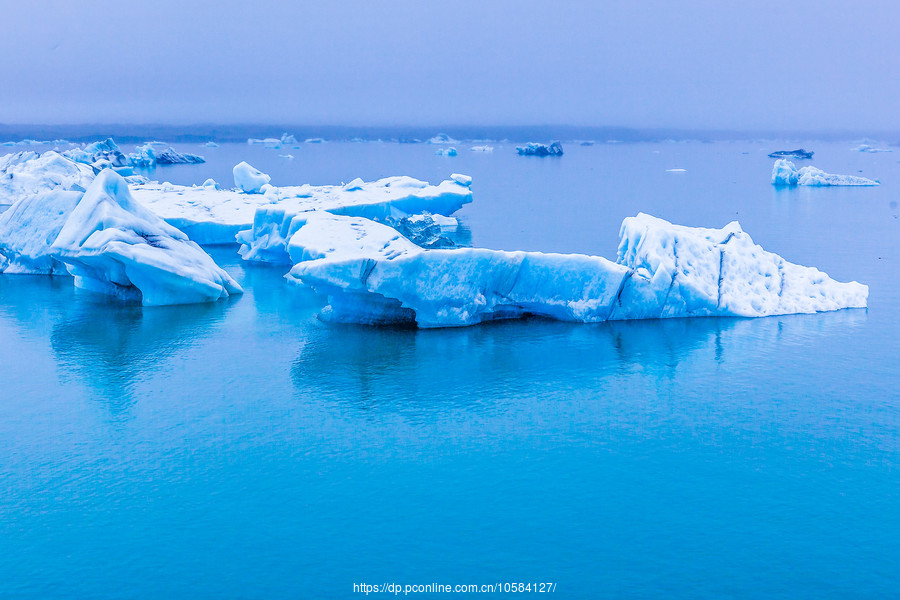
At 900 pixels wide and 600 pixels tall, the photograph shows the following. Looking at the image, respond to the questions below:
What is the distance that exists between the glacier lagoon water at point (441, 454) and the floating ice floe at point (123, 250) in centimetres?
79

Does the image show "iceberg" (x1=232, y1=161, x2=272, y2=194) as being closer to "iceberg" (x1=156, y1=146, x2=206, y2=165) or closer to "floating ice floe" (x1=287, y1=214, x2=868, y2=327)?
"floating ice floe" (x1=287, y1=214, x2=868, y2=327)

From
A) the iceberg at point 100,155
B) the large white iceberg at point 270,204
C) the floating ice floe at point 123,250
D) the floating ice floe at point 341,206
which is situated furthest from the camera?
the iceberg at point 100,155

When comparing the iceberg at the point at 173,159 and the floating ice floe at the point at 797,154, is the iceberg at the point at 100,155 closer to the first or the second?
the iceberg at the point at 173,159

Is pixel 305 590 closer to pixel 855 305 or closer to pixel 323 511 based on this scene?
pixel 323 511

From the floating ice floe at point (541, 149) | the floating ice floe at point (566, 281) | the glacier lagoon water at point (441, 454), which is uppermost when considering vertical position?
the floating ice floe at point (541, 149)

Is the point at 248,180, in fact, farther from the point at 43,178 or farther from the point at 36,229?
the point at 36,229

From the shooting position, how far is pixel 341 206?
1124 inches

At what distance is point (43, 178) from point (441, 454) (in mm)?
36015

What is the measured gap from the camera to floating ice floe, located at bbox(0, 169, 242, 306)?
19109 millimetres

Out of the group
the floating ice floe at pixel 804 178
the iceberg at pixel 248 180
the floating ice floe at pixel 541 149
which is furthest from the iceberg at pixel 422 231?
the floating ice floe at pixel 541 149

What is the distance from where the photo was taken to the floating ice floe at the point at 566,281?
1688 cm

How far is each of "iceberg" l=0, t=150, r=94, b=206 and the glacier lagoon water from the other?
67.4 feet

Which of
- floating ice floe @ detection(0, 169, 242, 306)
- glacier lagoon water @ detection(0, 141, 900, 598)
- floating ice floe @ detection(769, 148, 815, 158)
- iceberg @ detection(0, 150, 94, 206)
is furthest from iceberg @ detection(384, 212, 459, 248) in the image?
floating ice floe @ detection(769, 148, 815, 158)

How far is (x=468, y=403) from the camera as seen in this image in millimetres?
13609
